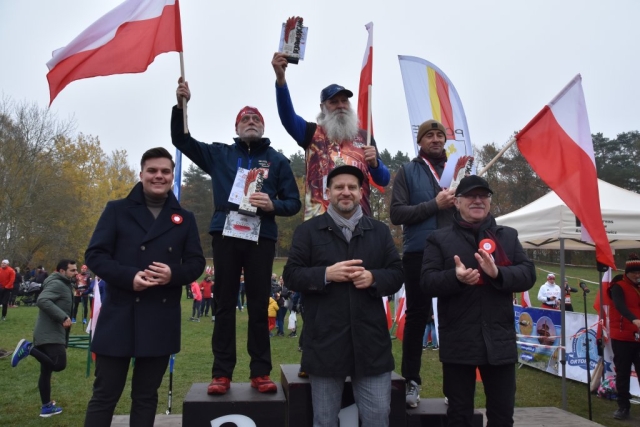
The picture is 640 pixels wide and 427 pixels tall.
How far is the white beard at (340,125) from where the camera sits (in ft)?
12.2

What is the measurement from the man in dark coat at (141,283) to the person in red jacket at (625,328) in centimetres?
596

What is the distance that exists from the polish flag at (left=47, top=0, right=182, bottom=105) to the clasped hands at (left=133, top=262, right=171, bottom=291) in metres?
1.81

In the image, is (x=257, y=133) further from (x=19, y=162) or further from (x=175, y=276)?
(x=19, y=162)

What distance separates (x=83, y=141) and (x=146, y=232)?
39.3 m

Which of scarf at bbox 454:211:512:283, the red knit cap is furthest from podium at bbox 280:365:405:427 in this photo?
the red knit cap

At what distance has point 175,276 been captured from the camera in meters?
3.03

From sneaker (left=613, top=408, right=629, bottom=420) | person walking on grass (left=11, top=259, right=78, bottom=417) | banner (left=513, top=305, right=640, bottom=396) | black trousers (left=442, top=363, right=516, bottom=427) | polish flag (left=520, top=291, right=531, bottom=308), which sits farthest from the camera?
polish flag (left=520, top=291, right=531, bottom=308)

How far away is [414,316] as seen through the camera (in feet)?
12.3

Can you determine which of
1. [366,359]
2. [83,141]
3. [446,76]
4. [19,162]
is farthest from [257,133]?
[83,141]

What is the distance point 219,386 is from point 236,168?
1590 millimetres

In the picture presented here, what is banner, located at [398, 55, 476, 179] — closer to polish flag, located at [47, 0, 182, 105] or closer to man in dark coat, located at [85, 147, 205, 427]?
polish flag, located at [47, 0, 182, 105]

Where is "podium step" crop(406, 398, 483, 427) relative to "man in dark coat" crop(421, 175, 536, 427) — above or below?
below

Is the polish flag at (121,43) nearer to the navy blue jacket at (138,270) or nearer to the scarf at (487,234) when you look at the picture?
the navy blue jacket at (138,270)

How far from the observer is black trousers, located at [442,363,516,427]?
122 inches
